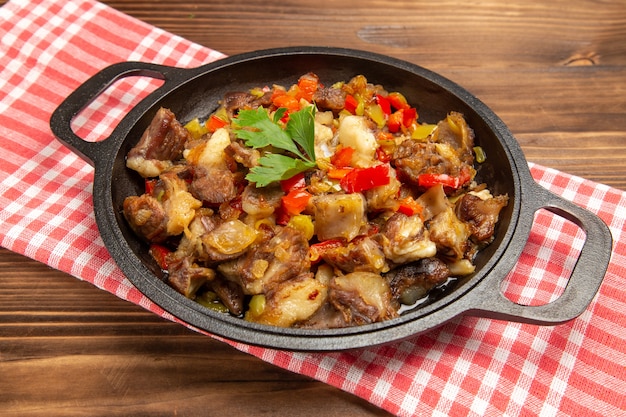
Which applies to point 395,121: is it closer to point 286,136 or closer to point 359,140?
point 359,140

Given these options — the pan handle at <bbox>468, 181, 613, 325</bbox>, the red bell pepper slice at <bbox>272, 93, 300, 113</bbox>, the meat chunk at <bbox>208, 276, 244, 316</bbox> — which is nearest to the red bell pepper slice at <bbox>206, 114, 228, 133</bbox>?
the red bell pepper slice at <bbox>272, 93, 300, 113</bbox>

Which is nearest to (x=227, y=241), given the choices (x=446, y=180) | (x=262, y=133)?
(x=262, y=133)

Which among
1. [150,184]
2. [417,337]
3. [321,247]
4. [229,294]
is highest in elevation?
[150,184]

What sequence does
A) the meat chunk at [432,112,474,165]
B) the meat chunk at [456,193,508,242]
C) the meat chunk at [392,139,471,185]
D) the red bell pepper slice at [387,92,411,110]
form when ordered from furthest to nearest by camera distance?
the red bell pepper slice at [387,92,411,110], the meat chunk at [432,112,474,165], the meat chunk at [392,139,471,185], the meat chunk at [456,193,508,242]

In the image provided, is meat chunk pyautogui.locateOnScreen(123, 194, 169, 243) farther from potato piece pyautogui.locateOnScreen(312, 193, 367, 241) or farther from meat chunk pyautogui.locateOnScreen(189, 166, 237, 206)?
potato piece pyautogui.locateOnScreen(312, 193, 367, 241)

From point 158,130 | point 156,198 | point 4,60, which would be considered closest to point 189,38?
point 4,60

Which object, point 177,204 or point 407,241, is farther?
point 177,204
